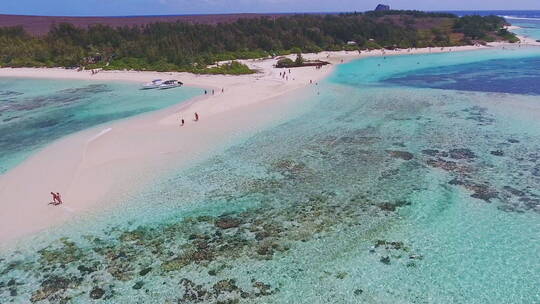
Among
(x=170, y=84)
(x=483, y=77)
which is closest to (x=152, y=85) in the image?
(x=170, y=84)

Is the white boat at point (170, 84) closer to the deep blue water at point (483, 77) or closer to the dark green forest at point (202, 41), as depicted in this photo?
the dark green forest at point (202, 41)

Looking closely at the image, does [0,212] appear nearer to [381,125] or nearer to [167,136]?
[167,136]

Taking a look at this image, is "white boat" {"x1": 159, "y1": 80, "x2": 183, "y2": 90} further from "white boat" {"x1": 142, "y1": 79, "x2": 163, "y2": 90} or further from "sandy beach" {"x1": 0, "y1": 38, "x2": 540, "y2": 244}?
"sandy beach" {"x1": 0, "y1": 38, "x2": 540, "y2": 244}

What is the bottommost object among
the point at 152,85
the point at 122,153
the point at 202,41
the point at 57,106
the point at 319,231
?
the point at 319,231

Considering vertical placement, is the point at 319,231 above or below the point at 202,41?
below

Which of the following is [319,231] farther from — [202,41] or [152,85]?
[202,41]

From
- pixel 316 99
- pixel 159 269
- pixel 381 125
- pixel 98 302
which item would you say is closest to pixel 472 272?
pixel 159 269

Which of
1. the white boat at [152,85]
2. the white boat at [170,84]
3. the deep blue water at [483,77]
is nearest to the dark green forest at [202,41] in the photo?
the white boat at [170,84]
